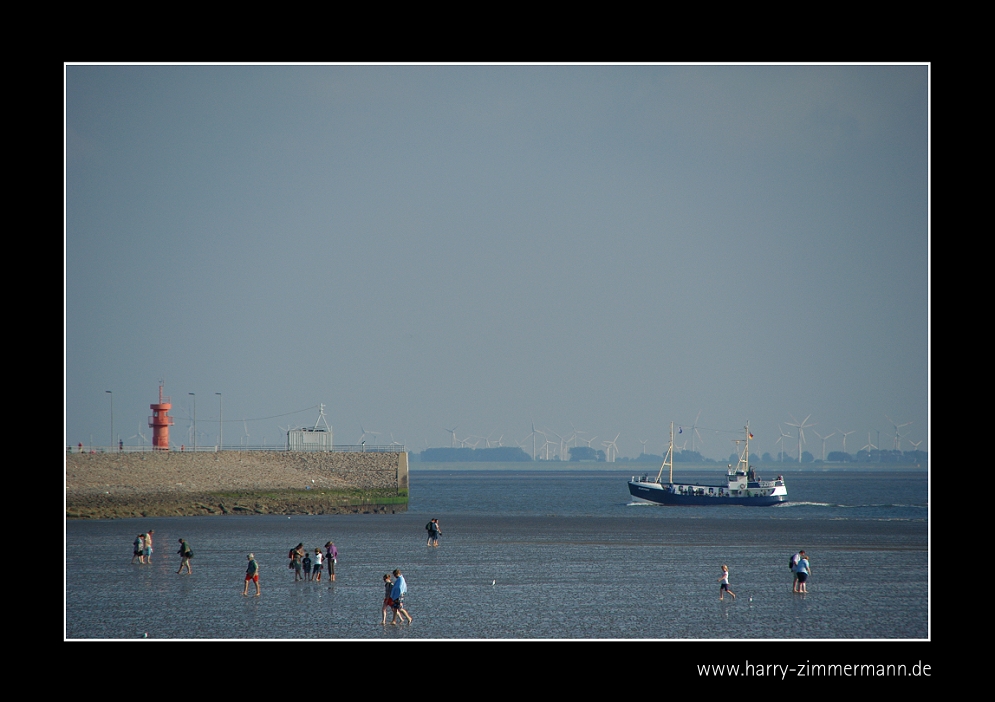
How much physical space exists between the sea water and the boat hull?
3153cm

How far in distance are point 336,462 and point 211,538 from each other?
1276 inches

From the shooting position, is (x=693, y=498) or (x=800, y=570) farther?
(x=693, y=498)

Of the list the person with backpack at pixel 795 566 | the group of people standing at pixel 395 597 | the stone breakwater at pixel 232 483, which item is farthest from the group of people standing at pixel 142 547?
the stone breakwater at pixel 232 483

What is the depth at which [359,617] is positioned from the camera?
27.9 m

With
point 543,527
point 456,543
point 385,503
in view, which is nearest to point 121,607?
point 456,543

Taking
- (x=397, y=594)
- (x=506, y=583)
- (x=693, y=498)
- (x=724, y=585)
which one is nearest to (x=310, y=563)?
(x=506, y=583)

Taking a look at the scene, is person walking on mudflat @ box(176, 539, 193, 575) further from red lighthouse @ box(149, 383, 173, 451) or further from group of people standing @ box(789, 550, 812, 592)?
red lighthouse @ box(149, 383, 173, 451)

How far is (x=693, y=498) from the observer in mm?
100375

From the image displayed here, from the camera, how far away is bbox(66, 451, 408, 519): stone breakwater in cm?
7069

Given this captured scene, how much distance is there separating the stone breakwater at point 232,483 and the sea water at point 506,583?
233 inches

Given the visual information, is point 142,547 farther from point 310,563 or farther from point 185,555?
point 310,563

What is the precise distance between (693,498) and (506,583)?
224ft

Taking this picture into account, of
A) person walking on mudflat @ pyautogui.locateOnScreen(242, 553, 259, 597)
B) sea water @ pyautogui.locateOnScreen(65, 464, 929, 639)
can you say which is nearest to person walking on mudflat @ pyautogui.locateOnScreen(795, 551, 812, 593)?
sea water @ pyautogui.locateOnScreen(65, 464, 929, 639)

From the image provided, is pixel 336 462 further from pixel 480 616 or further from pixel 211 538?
pixel 480 616
